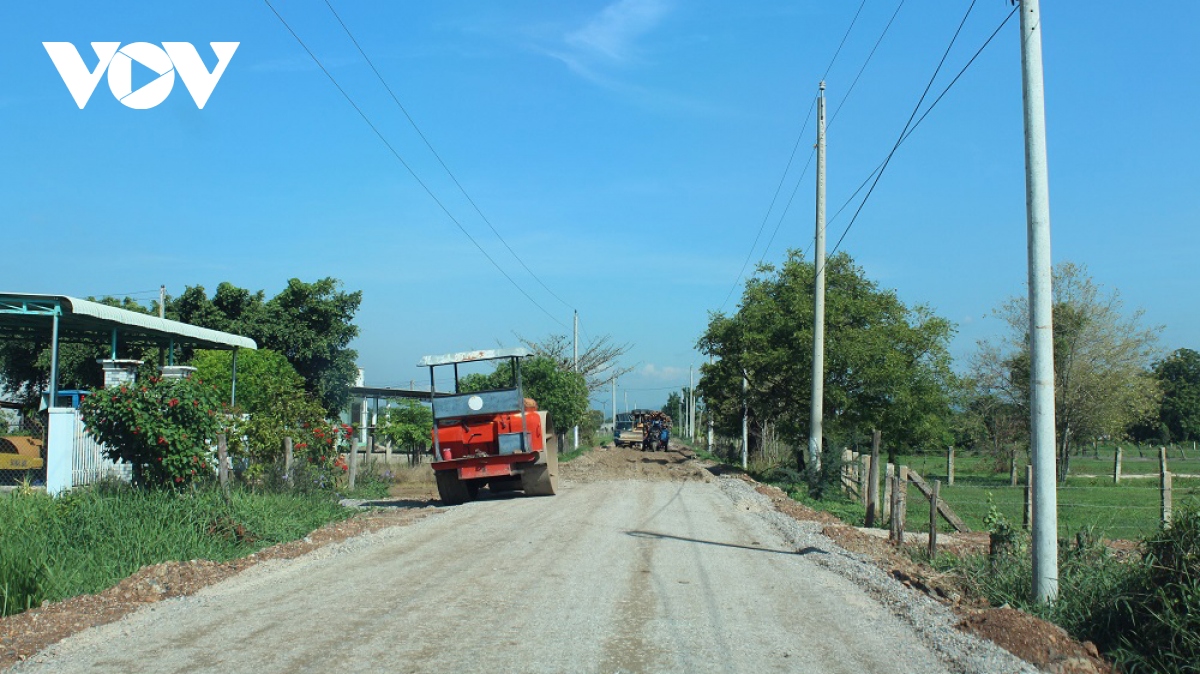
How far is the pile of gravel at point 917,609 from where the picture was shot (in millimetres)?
7184

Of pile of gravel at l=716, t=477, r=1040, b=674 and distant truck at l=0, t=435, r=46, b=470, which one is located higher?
distant truck at l=0, t=435, r=46, b=470

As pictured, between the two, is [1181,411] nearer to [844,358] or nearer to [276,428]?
[844,358]

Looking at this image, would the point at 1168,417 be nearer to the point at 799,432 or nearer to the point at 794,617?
the point at 799,432

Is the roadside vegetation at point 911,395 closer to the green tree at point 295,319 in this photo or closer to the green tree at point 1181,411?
the green tree at point 295,319

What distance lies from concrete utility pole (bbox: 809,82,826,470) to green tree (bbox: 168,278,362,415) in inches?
810

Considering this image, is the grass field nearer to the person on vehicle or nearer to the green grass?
the green grass

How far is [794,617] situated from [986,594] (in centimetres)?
264

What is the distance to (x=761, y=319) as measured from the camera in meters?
33.3

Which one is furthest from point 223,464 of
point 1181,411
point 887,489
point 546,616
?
point 1181,411

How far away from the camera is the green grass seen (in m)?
9.53

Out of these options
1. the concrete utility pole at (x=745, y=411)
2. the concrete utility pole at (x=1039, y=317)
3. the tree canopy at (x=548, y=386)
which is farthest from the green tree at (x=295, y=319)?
the concrete utility pole at (x=1039, y=317)

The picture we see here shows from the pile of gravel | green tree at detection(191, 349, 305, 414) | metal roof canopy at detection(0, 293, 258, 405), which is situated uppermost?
metal roof canopy at detection(0, 293, 258, 405)

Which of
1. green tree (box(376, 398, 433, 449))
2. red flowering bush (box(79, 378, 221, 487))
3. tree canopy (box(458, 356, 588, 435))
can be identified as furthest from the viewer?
tree canopy (box(458, 356, 588, 435))

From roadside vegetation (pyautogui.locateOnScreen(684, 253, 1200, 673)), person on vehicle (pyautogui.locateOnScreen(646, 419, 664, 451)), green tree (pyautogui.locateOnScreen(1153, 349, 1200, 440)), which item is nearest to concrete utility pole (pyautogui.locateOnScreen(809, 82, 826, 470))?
roadside vegetation (pyautogui.locateOnScreen(684, 253, 1200, 673))
